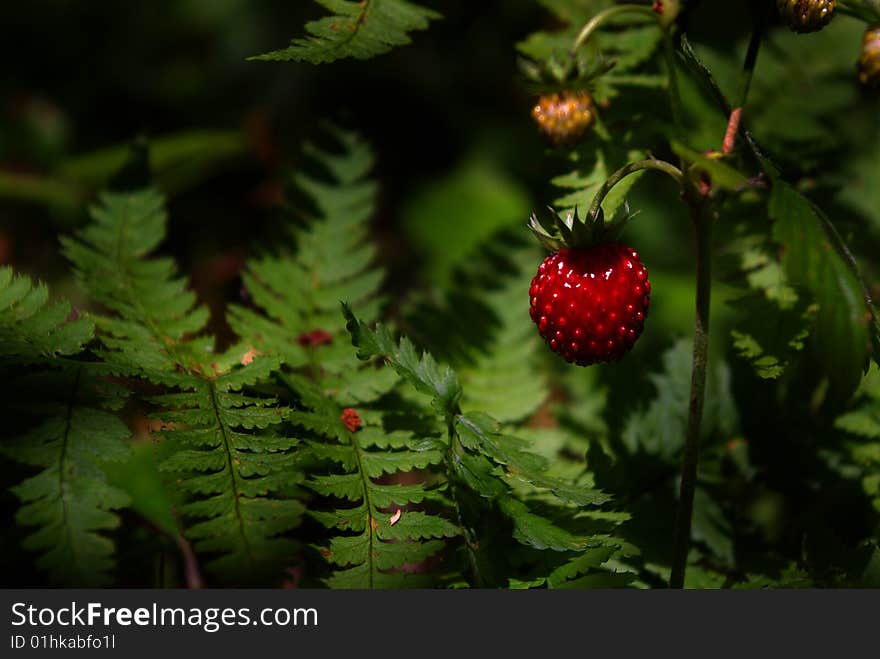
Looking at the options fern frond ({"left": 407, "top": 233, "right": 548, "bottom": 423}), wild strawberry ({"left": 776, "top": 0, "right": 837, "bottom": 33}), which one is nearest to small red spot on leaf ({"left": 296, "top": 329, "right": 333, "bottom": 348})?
fern frond ({"left": 407, "top": 233, "right": 548, "bottom": 423})

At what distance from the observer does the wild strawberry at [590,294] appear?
1342mm

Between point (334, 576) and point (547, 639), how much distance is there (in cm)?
35

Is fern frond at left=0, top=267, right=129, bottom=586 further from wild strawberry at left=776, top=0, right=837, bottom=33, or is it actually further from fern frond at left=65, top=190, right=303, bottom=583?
wild strawberry at left=776, top=0, right=837, bottom=33

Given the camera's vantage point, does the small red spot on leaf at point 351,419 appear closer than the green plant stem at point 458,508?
No

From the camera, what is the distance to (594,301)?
4.37 ft

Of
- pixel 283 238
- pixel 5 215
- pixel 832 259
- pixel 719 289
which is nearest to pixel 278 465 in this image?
pixel 283 238

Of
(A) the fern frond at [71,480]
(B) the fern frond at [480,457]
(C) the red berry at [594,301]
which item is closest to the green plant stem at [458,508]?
(B) the fern frond at [480,457]

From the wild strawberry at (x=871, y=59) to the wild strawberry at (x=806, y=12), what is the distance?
0.21 metres

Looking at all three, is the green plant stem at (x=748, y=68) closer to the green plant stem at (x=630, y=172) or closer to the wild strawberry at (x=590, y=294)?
the green plant stem at (x=630, y=172)

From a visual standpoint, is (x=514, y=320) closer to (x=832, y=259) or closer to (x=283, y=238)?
(x=283, y=238)

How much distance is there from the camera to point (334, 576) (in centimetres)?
133

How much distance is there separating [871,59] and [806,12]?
27 cm

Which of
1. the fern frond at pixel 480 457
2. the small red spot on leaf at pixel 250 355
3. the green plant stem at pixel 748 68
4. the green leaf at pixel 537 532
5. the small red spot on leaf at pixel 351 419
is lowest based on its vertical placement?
the green leaf at pixel 537 532

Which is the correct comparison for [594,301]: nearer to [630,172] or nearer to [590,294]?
[590,294]
